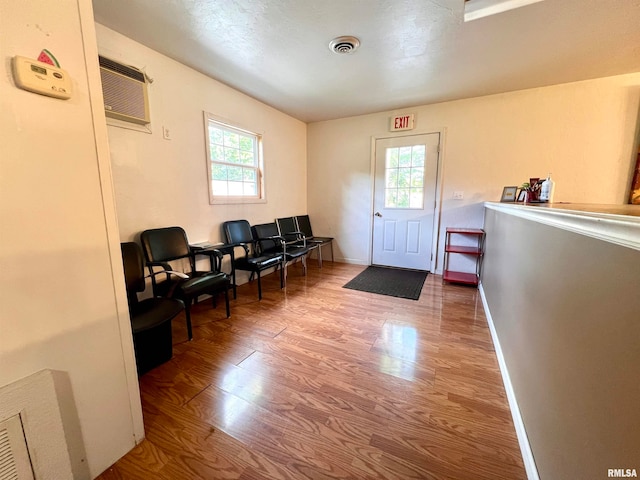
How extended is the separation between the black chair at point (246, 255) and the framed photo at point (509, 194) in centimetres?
279

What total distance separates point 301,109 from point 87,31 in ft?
9.96

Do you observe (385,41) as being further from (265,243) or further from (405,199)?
(265,243)

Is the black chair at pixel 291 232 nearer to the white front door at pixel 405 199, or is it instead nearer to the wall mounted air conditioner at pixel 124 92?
the white front door at pixel 405 199

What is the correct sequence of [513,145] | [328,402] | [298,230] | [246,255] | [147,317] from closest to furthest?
[328,402] < [147,317] < [246,255] < [513,145] < [298,230]

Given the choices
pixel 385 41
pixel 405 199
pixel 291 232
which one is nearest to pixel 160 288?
pixel 291 232

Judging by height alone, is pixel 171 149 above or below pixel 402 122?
below

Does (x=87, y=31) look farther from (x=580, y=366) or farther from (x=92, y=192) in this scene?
(x=580, y=366)

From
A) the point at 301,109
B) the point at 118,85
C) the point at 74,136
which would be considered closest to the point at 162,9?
the point at 118,85

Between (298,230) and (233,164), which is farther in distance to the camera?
(298,230)

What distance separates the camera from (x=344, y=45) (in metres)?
2.08

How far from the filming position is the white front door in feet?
11.9

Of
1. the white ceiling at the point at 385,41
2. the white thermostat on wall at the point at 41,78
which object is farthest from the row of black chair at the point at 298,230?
the white thermostat on wall at the point at 41,78

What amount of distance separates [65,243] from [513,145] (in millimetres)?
4150

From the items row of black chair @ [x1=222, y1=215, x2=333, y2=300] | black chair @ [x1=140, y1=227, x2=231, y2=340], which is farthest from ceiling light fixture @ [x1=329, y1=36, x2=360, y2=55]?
black chair @ [x1=140, y1=227, x2=231, y2=340]
